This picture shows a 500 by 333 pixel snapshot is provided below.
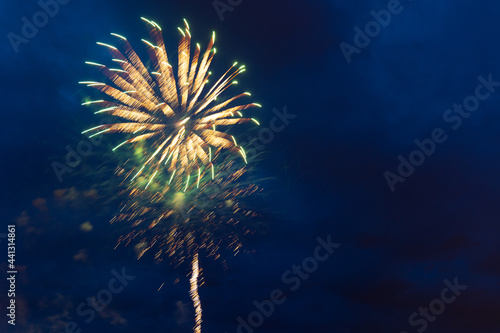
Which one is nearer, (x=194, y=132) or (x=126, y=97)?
(x=126, y=97)

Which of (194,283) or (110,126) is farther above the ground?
(110,126)

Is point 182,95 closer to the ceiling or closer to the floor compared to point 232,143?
closer to the ceiling

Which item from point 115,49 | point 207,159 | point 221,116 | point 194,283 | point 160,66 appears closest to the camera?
point 115,49

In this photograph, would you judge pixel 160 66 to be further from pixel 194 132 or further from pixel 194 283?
pixel 194 283

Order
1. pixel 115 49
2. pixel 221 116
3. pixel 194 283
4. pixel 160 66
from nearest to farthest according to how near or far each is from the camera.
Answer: pixel 115 49, pixel 160 66, pixel 221 116, pixel 194 283

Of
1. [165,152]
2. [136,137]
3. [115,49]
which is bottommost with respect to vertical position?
[165,152]

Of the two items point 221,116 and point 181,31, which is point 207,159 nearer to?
point 221,116

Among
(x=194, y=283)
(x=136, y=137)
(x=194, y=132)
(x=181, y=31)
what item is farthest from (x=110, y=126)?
(x=194, y=283)

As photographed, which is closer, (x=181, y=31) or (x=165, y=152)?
(x=181, y=31)

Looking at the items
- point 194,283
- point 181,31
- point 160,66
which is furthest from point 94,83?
point 194,283

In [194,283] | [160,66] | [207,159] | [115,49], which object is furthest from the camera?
[194,283]
